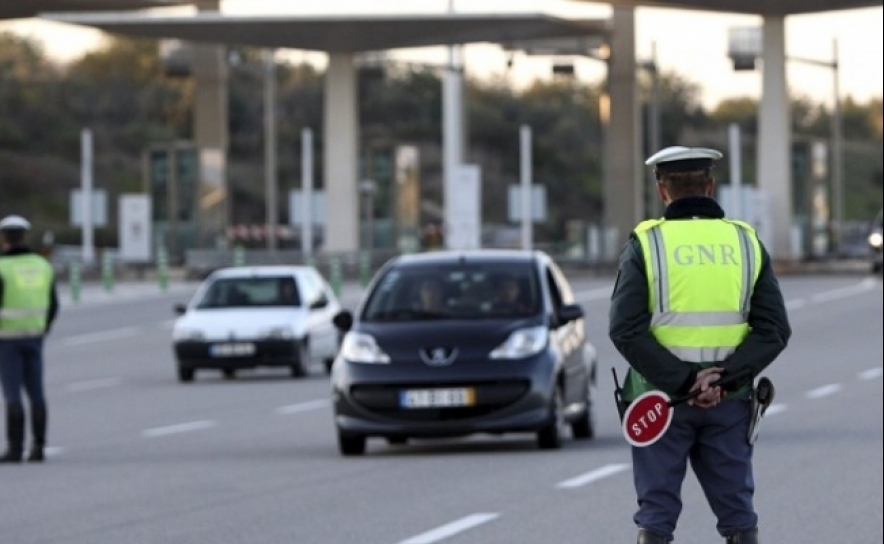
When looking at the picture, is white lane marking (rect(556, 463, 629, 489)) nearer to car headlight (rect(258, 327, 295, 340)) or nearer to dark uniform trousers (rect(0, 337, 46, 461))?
dark uniform trousers (rect(0, 337, 46, 461))

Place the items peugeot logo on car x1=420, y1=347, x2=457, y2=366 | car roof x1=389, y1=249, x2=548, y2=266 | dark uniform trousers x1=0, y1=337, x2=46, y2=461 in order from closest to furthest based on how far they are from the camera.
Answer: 1. peugeot logo on car x1=420, y1=347, x2=457, y2=366
2. dark uniform trousers x1=0, y1=337, x2=46, y2=461
3. car roof x1=389, y1=249, x2=548, y2=266

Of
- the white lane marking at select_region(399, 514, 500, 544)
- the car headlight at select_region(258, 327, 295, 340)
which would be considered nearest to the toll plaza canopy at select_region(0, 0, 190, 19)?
the white lane marking at select_region(399, 514, 500, 544)

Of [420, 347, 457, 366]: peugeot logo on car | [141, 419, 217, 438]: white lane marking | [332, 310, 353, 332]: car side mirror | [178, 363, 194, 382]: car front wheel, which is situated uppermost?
[332, 310, 353, 332]: car side mirror

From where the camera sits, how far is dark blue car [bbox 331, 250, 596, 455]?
67.2 ft

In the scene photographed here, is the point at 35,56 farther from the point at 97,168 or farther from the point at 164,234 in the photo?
the point at 164,234

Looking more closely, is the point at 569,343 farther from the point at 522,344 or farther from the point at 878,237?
the point at 878,237

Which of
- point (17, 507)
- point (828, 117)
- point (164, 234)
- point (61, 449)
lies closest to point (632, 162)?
point (164, 234)

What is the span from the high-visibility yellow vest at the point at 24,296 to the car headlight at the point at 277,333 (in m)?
13.2

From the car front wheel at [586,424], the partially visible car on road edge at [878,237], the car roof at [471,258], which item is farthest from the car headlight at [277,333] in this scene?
the partially visible car on road edge at [878,237]

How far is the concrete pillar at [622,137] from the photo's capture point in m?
75.9

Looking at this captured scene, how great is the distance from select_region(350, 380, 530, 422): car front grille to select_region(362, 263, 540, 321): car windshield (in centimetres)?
104

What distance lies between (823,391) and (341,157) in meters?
46.6

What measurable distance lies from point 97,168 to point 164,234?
55.8 metres

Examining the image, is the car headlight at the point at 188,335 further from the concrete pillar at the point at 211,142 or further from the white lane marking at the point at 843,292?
the concrete pillar at the point at 211,142
